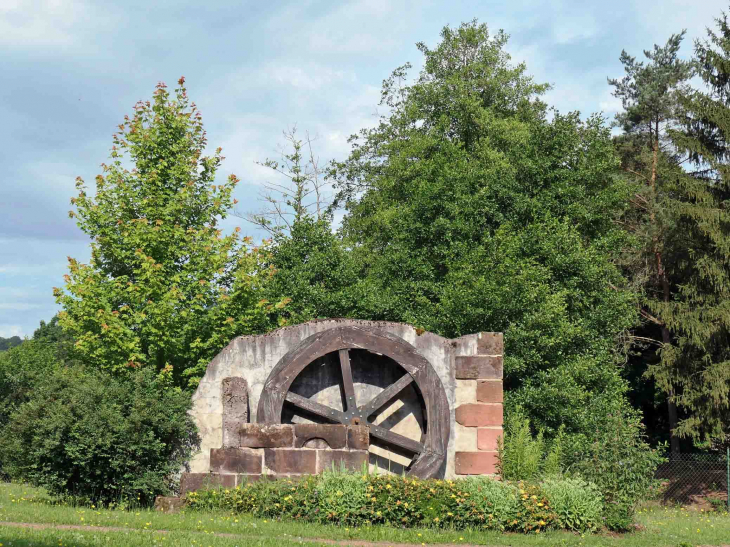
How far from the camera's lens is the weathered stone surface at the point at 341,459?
35.7 ft

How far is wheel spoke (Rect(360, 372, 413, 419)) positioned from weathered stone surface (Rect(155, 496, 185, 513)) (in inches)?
125

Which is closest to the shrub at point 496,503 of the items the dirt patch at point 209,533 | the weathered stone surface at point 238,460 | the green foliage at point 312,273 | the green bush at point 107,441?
the dirt patch at point 209,533

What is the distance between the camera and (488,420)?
39.5 feet

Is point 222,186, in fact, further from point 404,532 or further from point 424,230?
point 404,532

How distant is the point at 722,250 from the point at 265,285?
12.0 meters

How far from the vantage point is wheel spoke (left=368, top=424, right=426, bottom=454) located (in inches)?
472

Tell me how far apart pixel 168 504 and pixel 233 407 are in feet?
5.42

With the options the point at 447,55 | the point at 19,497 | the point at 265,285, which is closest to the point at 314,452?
the point at 19,497

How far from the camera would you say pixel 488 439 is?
12.0 m

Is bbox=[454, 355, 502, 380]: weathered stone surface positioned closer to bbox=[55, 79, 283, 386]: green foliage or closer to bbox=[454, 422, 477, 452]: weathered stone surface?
bbox=[454, 422, 477, 452]: weathered stone surface

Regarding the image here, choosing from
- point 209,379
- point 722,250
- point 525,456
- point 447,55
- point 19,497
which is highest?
point 447,55

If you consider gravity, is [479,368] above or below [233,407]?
above

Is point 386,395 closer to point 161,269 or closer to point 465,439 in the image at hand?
point 465,439

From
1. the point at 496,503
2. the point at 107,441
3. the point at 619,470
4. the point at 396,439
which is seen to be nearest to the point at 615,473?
the point at 619,470
